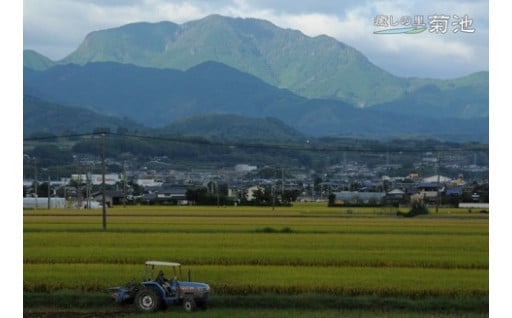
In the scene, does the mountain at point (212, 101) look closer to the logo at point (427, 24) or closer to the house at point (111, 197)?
the house at point (111, 197)

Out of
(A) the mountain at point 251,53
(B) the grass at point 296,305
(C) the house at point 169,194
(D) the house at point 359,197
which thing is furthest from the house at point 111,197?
(B) the grass at point 296,305

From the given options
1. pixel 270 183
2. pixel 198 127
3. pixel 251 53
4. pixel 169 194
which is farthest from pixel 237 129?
pixel 251 53

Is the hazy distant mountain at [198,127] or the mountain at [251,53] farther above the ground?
the mountain at [251,53]

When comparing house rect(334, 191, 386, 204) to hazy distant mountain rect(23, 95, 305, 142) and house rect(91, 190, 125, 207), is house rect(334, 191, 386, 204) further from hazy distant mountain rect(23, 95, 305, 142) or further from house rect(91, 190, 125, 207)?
house rect(91, 190, 125, 207)

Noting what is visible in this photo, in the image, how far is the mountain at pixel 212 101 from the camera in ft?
52.6

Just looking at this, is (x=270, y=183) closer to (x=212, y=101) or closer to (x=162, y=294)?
(x=212, y=101)

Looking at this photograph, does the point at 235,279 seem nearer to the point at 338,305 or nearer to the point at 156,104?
the point at 338,305

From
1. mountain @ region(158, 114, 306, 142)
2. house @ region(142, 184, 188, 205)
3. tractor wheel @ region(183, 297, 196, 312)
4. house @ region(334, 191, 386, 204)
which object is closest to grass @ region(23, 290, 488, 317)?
tractor wheel @ region(183, 297, 196, 312)

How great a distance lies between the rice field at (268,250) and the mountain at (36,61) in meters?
2.86

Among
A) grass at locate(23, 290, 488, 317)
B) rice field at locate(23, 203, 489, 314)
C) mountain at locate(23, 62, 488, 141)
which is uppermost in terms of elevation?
mountain at locate(23, 62, 488, 141)

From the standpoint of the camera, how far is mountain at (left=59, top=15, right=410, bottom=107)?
1282 cm

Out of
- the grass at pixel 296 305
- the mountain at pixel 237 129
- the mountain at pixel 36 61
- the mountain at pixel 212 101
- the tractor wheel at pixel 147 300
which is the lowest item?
the grass at pixel 296 305

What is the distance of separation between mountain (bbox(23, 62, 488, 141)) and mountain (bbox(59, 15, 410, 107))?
289 mm

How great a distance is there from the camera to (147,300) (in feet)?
32.8
